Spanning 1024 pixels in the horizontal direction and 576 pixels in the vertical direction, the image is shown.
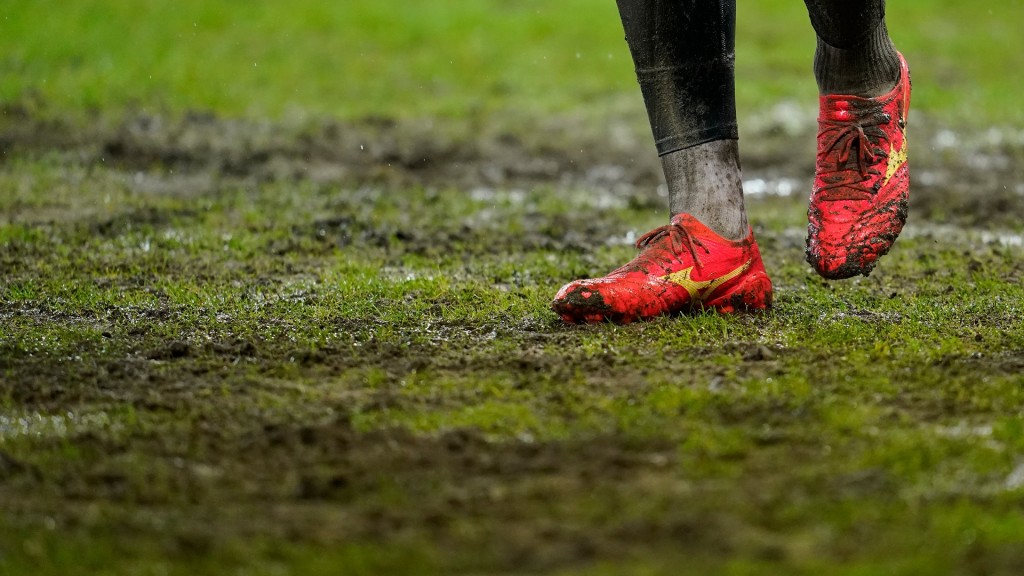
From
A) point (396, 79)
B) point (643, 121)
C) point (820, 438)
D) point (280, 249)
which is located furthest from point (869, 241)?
point (396, 79)

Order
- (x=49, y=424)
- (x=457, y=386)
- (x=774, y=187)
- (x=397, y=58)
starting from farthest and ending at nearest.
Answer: (x=397, y=58)
(x=774, y=187)
(x=457, y=386)
(x=49, y=424)

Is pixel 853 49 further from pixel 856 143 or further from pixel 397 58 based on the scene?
pixel 397 58

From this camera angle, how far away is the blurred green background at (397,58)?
7215 millimetres

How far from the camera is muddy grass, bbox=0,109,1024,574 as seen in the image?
1412 millimetres

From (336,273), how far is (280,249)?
44 cm

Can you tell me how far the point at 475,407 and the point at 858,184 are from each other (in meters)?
1.16

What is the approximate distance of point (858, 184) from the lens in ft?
8.45

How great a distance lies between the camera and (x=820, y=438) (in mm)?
1734

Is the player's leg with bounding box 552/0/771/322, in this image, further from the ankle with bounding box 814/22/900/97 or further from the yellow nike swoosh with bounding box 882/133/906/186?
the yellow nike swoosh with bounding box 882/133/906/186

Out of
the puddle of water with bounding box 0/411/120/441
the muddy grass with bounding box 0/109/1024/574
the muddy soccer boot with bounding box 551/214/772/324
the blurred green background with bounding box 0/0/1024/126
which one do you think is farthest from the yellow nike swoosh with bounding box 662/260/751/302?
the blurred green background with bounding box 0/0/1024/126

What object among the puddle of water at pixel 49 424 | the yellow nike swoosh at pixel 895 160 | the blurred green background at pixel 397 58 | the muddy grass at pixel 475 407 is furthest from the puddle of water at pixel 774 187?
the puddle of water at pixel 49 424

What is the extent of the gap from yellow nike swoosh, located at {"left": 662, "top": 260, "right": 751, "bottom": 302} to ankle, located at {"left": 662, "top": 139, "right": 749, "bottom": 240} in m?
0.08

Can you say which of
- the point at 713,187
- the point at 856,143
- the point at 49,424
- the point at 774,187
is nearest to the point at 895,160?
the point at 856,143

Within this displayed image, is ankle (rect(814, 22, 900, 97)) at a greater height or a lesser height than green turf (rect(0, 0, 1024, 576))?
greater
